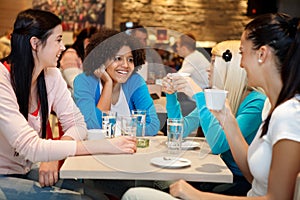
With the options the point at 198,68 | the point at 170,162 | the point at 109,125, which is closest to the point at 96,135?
the point at 109,125

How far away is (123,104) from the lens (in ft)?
8.30

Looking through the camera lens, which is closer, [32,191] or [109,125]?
[32,191]

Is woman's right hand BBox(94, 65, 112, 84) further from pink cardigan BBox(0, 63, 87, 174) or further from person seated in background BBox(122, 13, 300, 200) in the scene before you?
person seated in background BBox(122, 13, 300, 200)

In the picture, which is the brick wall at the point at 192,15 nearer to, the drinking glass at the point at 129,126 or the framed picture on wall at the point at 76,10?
the framed picture on wall at the point at 76,10

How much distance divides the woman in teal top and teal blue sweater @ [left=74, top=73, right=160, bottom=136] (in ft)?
0.91

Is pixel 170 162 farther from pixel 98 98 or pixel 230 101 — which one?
pixel 98 98

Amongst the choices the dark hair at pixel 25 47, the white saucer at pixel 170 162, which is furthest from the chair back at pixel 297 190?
the dark hair at pixel 25 47

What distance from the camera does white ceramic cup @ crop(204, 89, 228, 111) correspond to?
1.79 metres

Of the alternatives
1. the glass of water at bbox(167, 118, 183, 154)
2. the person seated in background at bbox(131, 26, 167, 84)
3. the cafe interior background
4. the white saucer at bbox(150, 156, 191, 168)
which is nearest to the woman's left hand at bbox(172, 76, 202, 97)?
the glass of water at bbox(167, 118, 183, 154)

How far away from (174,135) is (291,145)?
71 centimetres

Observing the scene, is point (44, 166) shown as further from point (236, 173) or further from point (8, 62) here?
point (236, 173)

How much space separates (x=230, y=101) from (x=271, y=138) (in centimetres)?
68

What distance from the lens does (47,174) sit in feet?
6.32

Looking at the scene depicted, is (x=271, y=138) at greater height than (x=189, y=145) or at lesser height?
greater
